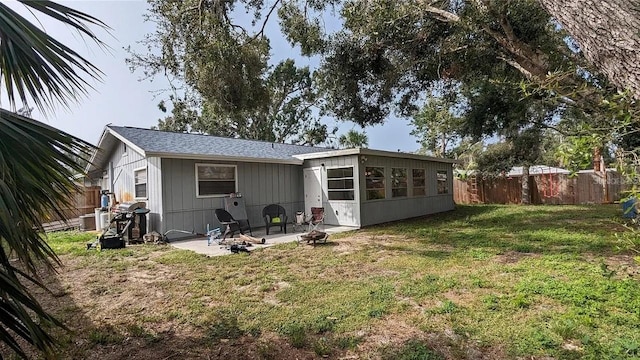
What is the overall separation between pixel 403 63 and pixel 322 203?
5.05 m

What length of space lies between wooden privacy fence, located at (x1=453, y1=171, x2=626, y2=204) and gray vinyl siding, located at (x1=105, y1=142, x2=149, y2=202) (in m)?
17.0

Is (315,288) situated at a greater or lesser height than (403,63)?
lesser

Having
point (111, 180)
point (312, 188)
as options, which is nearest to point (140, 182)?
point (111, 180)

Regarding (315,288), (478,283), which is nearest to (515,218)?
(478,283)

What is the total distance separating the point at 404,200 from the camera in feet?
41.0

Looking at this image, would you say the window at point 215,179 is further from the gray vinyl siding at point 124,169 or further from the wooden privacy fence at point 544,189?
the wooden privacy fence at point 544,189

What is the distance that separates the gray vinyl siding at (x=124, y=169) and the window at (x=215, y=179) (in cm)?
167

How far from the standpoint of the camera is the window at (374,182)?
35.6 feet

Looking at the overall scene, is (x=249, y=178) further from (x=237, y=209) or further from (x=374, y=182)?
(x=374, y=182)

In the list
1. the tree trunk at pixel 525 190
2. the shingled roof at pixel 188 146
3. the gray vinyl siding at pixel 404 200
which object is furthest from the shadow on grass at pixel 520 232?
the tree trunk at pixel 525 190

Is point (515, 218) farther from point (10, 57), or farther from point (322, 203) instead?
point (10, 57)

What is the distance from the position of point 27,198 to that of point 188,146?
877cm

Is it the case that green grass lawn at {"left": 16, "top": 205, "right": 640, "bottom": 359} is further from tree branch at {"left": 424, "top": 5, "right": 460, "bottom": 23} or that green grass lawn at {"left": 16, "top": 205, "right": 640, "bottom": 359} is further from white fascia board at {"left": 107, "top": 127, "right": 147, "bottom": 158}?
tree branch at {"left": 424, "top": 5, "right": 460, "bottom": 23}

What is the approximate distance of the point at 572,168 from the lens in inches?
66.8
